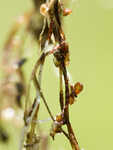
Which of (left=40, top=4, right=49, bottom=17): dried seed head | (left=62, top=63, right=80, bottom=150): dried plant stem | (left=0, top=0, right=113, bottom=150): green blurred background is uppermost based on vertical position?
(left=40, top=4, right=49, bottom=17): dried seed head

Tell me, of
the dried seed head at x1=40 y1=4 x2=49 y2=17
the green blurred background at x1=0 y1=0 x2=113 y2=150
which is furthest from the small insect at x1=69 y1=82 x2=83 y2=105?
the green blurred background at x1=0 y1=0 x2=113 y2=150

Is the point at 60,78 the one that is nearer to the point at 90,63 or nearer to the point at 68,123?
the point at 68,123

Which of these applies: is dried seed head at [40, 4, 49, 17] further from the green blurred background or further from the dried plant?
the green blurred background

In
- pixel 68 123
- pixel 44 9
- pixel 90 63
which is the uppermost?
pixel 44 9

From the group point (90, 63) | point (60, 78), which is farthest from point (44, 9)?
point (90, 63)

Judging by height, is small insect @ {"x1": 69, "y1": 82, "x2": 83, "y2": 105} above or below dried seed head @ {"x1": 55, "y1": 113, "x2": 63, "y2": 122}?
above

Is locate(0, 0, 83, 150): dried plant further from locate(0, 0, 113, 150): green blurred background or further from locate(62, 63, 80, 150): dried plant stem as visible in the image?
locate(0, 0, 113, 150): green blurred background

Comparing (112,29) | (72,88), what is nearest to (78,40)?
(112,29)

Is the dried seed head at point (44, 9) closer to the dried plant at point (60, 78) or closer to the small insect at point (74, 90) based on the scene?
the dried plant at point (60, 78)

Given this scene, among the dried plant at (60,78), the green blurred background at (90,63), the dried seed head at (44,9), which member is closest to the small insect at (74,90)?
the dried plant at (60,78)

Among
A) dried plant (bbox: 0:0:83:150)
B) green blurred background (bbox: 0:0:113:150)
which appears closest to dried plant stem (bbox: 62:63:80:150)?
dried plant (bbox: 0:0:83:150)

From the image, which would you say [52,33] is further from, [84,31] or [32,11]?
[84,31]

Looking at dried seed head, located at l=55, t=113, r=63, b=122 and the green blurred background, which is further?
the green blurred background
